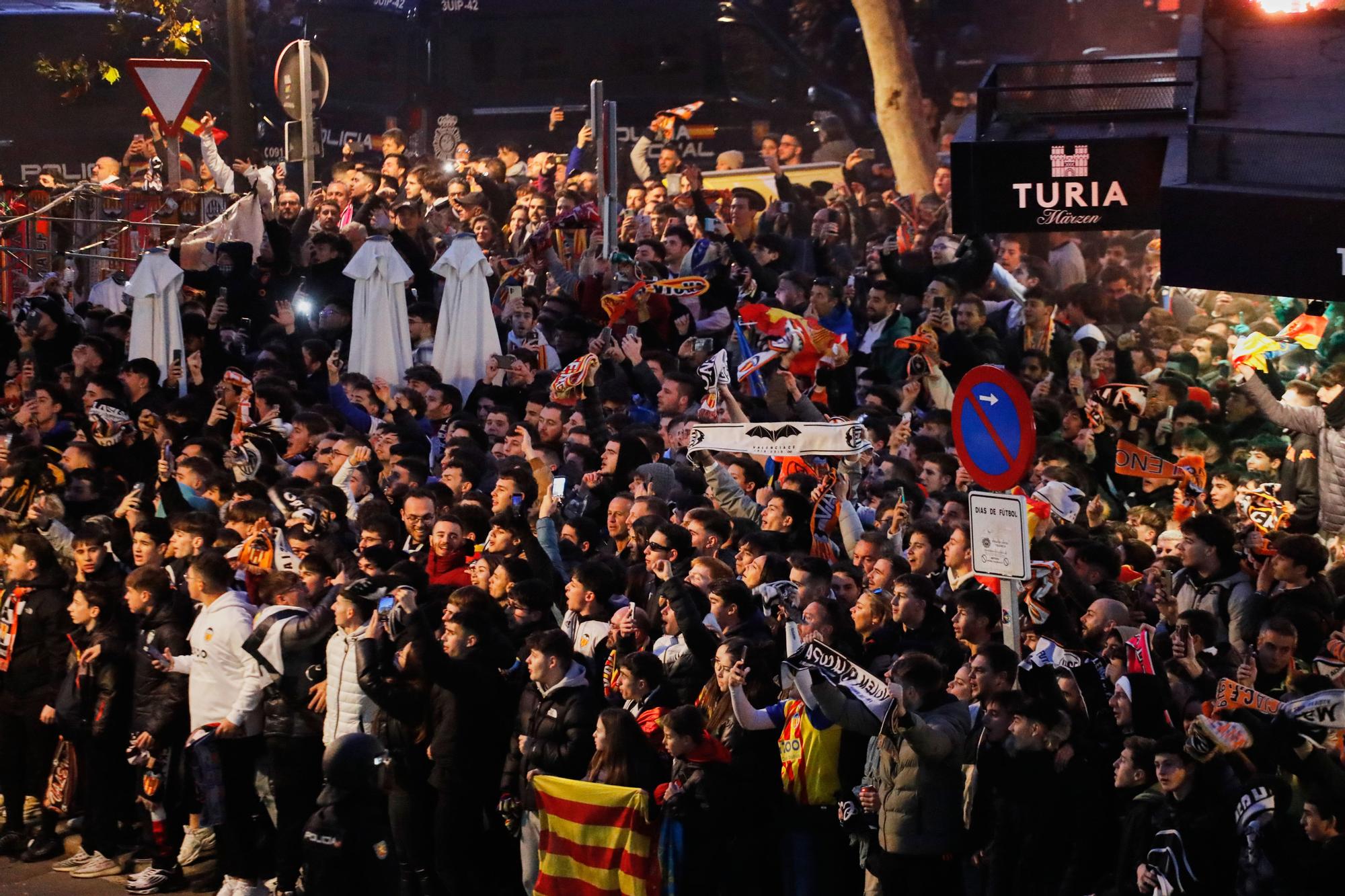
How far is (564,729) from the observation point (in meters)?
8.80

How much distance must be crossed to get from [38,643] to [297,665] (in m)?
2.10

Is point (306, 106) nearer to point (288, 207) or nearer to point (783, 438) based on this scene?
point (288, 207)

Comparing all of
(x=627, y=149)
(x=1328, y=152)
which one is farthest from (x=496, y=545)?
(x=627, y=149)

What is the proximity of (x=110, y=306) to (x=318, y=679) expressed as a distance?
30.6 ft

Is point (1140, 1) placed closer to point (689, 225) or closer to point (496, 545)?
point (689, 225)

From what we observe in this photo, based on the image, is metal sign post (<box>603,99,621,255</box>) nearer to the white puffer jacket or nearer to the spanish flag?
the spanish flag

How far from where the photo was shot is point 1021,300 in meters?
15.3

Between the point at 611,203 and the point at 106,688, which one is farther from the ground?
the point at 611,203

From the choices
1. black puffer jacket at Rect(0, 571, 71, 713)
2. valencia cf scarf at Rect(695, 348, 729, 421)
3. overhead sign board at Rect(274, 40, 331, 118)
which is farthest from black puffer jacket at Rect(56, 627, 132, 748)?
overhead sign board at Rect(274, 40, 331, 118)

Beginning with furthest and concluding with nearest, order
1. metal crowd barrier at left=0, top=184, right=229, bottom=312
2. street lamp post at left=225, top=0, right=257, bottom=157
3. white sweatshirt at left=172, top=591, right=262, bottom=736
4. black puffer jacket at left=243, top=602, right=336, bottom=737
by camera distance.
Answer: street lamp post at left=225, top=0, right=257, bottom=157 < metal crowd barrier at left=0, top=184, right=229, bottom=312 < white sweatshirt at left=172, top=591, right=262, bottom=736 < black puffer jacket at left=243, top=602, right=336, bottom=737

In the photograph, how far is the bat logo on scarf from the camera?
1082 cm

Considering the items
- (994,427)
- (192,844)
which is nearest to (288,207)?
(192,844)

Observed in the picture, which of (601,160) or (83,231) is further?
(83,231)

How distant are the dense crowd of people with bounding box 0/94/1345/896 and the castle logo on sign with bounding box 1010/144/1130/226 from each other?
146cm
